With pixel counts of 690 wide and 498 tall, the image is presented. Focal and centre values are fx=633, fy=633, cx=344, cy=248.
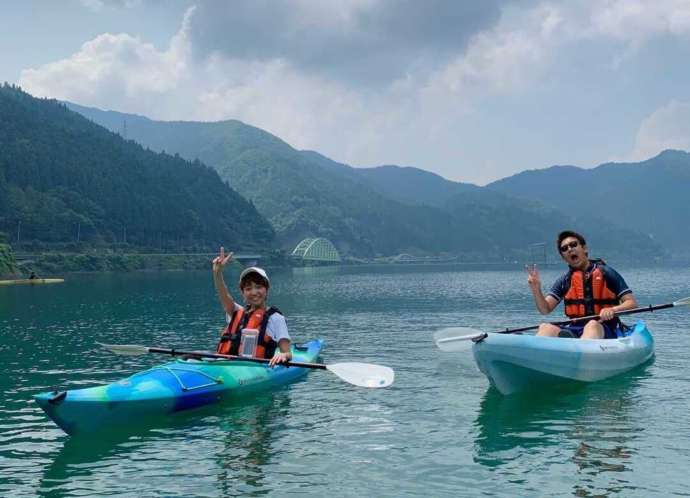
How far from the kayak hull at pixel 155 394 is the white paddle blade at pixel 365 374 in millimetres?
2795

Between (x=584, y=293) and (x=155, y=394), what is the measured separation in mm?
10893

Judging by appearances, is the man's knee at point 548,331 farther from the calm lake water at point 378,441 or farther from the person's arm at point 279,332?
the person's arm at point 279,332

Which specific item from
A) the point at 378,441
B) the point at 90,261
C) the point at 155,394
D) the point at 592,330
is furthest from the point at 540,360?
the point at 90,261

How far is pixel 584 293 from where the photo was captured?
1652 centimetres

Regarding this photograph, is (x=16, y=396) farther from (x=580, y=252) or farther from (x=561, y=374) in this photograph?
(x=580, y=252)

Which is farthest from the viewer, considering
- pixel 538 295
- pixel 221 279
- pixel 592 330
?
pixel 592 330

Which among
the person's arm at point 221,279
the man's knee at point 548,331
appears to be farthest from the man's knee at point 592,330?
the person's arm at point 221,279

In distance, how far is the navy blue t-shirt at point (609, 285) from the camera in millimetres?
16078

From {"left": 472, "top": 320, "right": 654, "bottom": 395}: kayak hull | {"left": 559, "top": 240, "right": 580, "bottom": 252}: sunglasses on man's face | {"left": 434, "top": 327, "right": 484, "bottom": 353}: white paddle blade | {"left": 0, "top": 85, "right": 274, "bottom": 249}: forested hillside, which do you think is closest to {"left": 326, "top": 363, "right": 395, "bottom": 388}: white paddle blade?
{"left": 434, "top": 327, "right": 484, "bottom": 353}: white paddle blade

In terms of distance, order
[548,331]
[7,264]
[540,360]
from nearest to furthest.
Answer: [540,360], [548,331], [7,264]

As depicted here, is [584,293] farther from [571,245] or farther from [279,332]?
[279,332]

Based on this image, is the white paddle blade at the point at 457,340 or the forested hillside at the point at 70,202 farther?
the forested hillside at the point at 70,202

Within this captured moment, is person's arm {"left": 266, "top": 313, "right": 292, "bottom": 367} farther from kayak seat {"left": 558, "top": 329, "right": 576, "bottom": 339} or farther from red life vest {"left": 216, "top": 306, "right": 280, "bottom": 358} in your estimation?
kayak seat {"left": 558, "top": 329, "right": 576, "bottom": 339}

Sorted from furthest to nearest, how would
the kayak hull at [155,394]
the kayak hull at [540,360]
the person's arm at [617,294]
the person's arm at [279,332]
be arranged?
1. the person's arm at [617,294]
2. the kayak hull at [540,360]
3. the person's arm at [279,332]
4. the kayak hull at [155,394]
